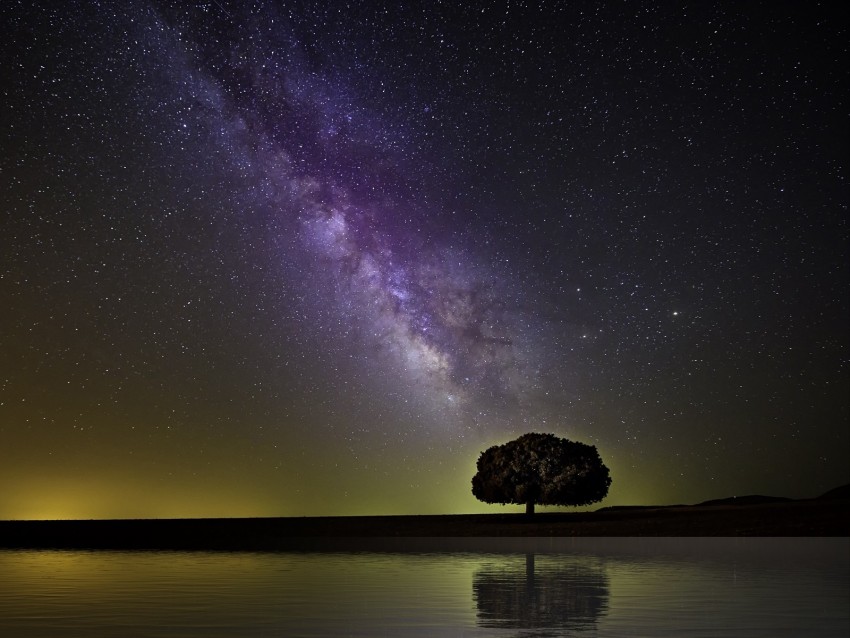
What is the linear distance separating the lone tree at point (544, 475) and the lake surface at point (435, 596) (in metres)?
39.6

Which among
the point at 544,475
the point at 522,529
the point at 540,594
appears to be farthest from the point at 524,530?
the point at 540,594

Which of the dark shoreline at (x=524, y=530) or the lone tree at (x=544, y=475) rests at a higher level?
the lone tree at (x=544, y=475)

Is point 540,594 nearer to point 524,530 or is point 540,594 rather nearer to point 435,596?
point 435,596

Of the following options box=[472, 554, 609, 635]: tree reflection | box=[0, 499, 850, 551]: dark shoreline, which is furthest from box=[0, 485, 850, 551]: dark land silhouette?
box=[472, 554, 609, 635]: tree reflection

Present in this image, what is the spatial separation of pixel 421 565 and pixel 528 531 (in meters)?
32.0

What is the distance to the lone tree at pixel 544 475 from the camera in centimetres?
8369

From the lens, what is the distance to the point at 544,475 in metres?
84.2

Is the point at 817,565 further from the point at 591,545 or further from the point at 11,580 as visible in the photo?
the point at 11,580

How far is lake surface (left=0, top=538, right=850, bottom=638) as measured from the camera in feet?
55.2

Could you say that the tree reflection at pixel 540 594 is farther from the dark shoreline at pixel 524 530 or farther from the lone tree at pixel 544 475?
the lone tree at pixel 544 475

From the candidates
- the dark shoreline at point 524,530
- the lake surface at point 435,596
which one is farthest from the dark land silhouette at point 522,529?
the lake surface at point 435,596

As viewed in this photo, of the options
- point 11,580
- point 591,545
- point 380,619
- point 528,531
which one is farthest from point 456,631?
point 528,531

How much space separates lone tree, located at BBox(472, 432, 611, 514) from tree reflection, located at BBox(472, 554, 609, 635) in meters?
46.6

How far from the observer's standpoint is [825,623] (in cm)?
1742
